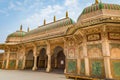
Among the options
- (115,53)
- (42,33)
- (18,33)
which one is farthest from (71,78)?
(18,33)

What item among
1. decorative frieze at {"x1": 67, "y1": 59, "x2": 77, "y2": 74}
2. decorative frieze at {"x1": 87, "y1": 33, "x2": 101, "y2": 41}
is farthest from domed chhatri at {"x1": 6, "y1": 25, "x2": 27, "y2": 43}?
decorative frieze at {"x1": 87, "y1": 33, "x2": 101, "y2": 41}

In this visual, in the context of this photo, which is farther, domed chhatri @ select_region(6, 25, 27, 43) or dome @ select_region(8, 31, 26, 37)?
dome @ select_region(8, 31, 26, 37)

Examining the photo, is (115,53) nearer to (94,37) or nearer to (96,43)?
(96,43)

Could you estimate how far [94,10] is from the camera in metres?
9.00

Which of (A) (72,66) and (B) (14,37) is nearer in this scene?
(A) (72,66)

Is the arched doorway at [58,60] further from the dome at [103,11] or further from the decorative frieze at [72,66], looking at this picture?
the dome at [103,11]

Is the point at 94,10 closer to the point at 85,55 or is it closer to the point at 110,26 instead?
the point at 110,26

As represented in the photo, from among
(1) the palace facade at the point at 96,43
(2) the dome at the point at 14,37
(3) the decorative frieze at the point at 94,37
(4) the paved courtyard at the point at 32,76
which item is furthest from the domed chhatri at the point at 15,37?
(3) the decorative frieze at the point at 94,37

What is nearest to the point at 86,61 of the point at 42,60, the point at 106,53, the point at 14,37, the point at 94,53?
the point at 94,53

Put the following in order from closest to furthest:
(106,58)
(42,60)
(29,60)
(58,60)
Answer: (106,58) → (58,60) → (29,60) → (42,60)

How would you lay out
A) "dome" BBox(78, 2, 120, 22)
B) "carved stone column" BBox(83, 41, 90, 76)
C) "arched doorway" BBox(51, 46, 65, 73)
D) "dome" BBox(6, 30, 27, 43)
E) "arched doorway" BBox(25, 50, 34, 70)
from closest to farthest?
"carved stone column" BBox(83, 41, 90, 76)
"dome" BBox(78, 2, 120, 22)
"arched doorway" BBox(51, 46, 65, 73)
"arched doorway" BBox(25, 50, 34, 70)
"dome" BBox(6, 30, 27, 43)

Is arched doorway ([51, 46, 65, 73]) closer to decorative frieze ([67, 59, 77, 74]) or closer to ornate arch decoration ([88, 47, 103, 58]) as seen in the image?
decorative frieze ([67, 59, 77, 74])

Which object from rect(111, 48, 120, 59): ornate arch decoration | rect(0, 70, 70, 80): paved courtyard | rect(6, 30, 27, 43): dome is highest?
rect(6, 30, 27, 43): dome

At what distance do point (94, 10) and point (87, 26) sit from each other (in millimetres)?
2205
